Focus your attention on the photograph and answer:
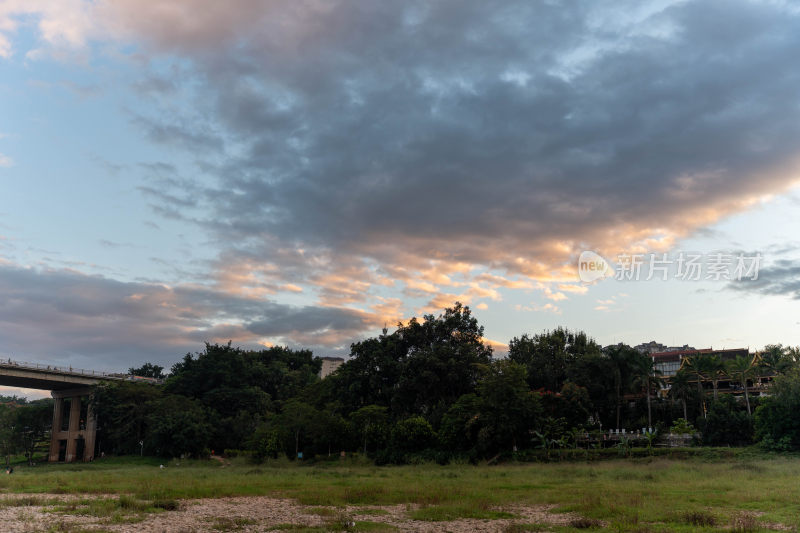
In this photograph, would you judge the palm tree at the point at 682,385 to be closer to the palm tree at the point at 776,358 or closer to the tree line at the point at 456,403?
the tree line at the point at 456,403

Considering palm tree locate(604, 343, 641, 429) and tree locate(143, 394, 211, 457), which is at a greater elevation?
palm tree locate(604, 343, 641, 429)

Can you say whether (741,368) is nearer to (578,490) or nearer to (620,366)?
(620,366)

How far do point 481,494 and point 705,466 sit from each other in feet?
68.0

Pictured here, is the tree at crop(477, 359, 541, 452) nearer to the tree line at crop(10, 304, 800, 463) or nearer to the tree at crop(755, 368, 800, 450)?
the tree line at crop(10, 304, 800, 463)

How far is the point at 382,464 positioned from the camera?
5938 centimetres

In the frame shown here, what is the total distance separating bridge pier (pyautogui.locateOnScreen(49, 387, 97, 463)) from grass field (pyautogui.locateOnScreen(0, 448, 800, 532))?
54.1 meters

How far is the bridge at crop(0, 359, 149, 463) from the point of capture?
90.8 meters

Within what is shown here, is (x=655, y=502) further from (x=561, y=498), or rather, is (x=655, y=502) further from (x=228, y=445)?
(x=228, y=445)

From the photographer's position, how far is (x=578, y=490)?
30953 millimetres

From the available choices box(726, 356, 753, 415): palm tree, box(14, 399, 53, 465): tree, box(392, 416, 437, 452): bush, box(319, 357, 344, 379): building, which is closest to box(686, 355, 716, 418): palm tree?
box(726, 356, 753, 415): palm tree

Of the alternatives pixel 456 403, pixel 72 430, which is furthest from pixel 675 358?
pixel 72 430

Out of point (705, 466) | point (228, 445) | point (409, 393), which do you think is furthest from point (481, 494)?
point (228, 445)

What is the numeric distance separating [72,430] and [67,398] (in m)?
7.94

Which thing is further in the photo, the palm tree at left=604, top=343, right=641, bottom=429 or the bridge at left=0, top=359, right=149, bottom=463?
the bridge at left=0, top=359, right=149, bottom=463
